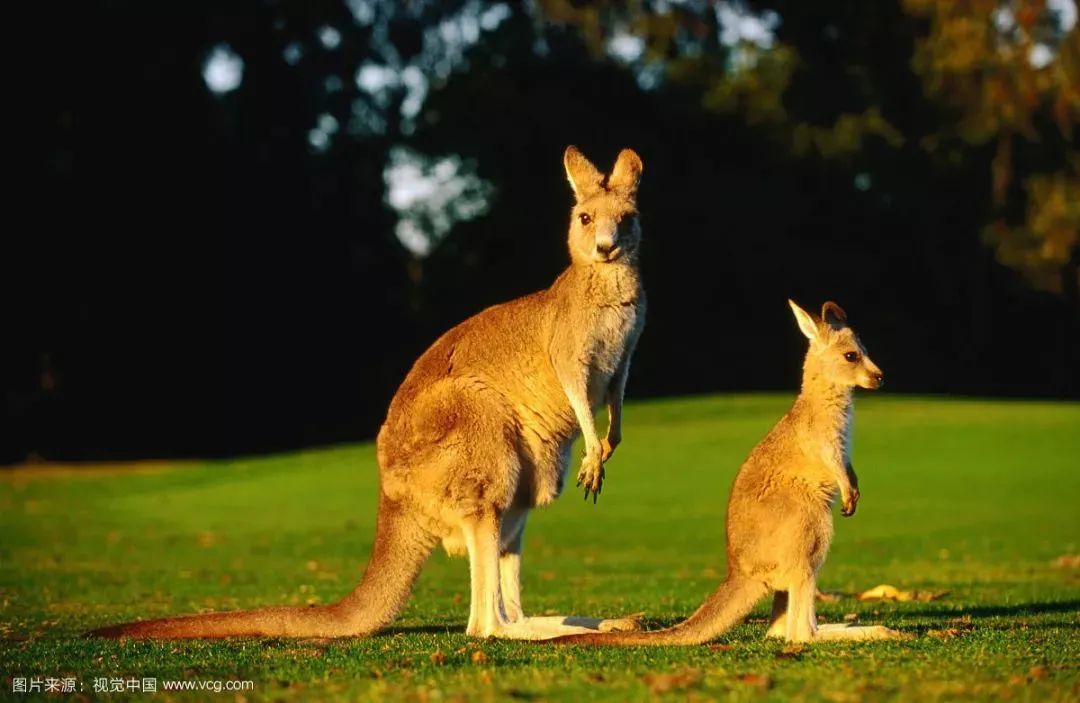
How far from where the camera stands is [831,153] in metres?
38.5

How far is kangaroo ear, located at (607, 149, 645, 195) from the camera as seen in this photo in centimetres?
780

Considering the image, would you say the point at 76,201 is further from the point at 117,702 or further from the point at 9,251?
the point at 117,702

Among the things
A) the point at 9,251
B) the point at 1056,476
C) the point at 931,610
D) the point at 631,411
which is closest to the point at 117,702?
the point at 931,610

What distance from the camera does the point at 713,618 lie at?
22.7 feet

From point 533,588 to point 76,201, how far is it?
20925 mm

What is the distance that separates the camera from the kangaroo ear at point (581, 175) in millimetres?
7859

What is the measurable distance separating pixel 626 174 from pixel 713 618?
7.68 feet

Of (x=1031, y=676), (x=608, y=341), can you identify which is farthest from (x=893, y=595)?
(x=1031, y=676)

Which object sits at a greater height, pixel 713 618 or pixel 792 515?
pixel 792 515

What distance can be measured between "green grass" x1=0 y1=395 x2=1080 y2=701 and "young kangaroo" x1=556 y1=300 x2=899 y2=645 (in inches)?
7.9

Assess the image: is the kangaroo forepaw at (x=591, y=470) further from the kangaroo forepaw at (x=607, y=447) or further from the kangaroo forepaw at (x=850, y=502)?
the kangaroo forepaw at (x=850, y=502)

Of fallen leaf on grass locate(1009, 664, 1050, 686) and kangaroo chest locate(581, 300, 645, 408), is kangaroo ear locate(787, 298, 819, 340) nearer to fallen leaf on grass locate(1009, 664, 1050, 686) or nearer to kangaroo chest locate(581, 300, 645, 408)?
kangaroo chest locate(581, 300, 645, 408)

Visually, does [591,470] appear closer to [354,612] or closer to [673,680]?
[354,612]

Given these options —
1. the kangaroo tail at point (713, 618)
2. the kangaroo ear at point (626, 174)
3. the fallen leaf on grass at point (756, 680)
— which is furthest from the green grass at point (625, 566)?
the kangaroo ear at point (626, 174)
